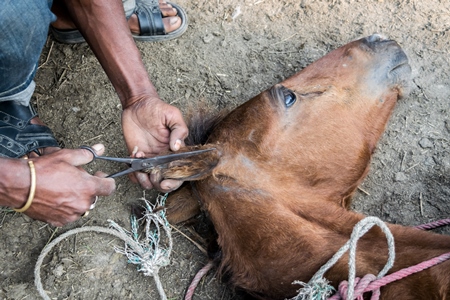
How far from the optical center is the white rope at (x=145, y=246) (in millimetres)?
2670

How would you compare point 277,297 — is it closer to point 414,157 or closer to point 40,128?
point 414,157

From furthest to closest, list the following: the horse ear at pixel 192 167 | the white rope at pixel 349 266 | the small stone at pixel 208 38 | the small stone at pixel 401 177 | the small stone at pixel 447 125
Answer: the small stone at pixel 208 38 → the small stone at pixel 447 125 → the small stone at pixel 401 177 → the horse ear at pixel 192 167 → the white rope at pixel 349 266

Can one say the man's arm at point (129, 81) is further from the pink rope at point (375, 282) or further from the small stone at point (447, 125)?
the small stone at point (447, 125)

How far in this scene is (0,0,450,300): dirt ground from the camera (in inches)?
113

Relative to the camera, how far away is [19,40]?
2.61 metres

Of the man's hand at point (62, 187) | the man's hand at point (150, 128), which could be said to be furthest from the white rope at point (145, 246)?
the man's hand at point (62, 187)

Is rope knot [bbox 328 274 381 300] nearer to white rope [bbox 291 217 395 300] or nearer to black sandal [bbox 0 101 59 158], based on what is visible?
white rope [bbox 291 217 395 300]

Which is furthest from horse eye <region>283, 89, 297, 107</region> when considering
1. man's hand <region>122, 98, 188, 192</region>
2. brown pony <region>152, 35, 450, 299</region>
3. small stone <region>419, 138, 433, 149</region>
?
small stone <region>419, 138, 433, 149</region>

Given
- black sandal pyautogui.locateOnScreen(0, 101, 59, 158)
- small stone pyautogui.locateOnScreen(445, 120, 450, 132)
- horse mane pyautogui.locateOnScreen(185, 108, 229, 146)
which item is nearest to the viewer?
horse mane pyautogui.locateOnScreen(185, 108, 229, 146)

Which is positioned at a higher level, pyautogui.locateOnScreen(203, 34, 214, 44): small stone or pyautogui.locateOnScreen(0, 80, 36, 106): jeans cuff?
pyautogui.locateOnScreen(0, 80, 36, 106): jeans cuff

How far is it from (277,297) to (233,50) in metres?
2.08

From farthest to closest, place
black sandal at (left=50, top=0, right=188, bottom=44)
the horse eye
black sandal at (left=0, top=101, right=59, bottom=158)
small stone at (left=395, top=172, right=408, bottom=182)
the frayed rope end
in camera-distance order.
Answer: black sandal at (left=50, top=0, right=188, bottom=44) → small stone at (left=395, top=172, right=408, bottom=182) → black sandal at (left=0, top=101, right=59, bottom=158) → the horse eye → the frayed rope end

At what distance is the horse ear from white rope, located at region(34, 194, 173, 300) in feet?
1.24

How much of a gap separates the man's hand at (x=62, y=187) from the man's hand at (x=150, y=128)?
360 millimetres
